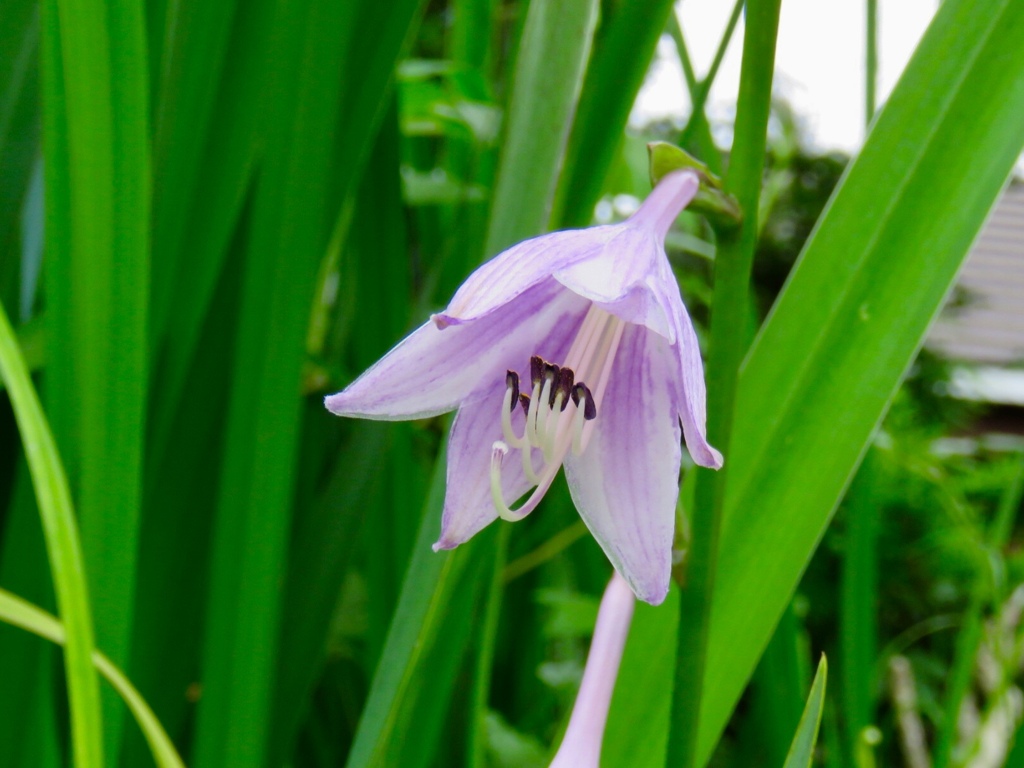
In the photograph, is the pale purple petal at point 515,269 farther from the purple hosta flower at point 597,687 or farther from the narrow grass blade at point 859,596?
the narrow grass blade at point 859,596

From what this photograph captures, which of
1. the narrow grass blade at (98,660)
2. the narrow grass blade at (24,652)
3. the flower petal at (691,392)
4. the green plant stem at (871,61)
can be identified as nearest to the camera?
the flower petal at (691,392)

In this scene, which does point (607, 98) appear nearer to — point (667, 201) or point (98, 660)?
point (667, 201)

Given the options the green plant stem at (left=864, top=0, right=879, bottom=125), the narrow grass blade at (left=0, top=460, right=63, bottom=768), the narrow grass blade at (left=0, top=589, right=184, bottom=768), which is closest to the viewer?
the narrow grass blade at (left=0, top=589, right=184, bottom=768)

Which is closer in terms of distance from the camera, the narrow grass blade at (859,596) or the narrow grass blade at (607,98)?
the narrow grass blade at (607,98)

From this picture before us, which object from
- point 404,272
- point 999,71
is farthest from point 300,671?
point 999,71

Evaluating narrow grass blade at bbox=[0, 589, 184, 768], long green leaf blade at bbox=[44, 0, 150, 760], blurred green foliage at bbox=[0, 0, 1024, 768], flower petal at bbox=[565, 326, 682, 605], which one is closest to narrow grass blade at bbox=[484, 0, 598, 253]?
blurred green foliage at bbox=[0, 0, 1024, 768]

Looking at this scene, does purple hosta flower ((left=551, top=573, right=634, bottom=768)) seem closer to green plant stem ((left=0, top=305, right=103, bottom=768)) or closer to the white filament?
the white filament

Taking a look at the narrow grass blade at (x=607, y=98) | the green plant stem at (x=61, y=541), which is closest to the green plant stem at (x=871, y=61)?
the narrow grass blade at (x=607, y=98)
